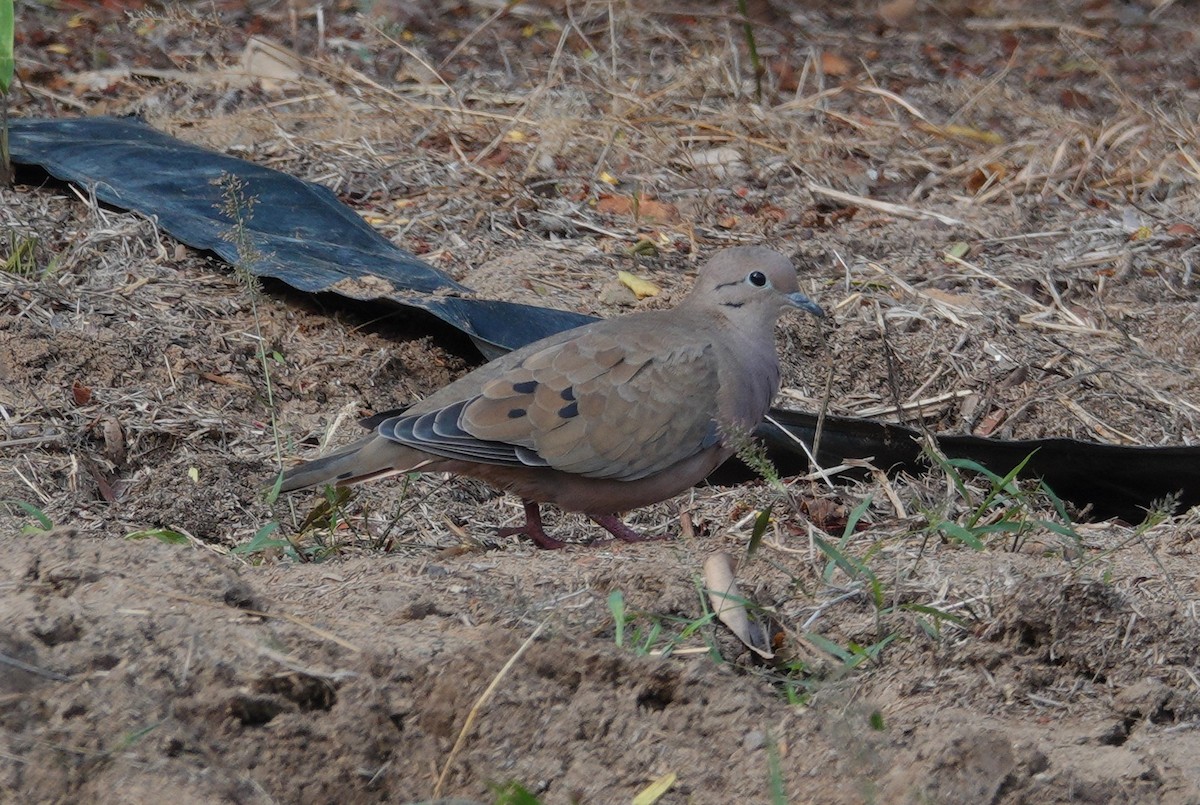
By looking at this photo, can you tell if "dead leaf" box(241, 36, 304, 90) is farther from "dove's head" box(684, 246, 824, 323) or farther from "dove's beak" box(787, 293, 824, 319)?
"dove's beak" box(787, 293, 824, 319)

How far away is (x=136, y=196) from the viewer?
5.31 m

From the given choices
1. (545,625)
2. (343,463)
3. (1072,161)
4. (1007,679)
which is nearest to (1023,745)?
(1007,679)

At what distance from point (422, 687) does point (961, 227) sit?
4.31 meters

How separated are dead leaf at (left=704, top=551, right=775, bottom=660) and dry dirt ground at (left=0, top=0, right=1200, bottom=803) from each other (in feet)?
0.11

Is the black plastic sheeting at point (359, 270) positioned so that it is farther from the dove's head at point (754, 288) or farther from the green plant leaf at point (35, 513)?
the green plant leaf at point (35, 513)

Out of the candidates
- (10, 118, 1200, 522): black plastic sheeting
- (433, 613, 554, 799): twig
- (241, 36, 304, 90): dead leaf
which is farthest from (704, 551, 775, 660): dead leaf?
(241, 36, 304, 90): dead leaf

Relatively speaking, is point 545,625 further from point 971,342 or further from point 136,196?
point 136,196

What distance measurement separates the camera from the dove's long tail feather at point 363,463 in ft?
12.2

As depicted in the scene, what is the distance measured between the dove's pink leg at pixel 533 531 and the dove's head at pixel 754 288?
77 cm

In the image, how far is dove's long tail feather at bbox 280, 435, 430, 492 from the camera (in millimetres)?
3732

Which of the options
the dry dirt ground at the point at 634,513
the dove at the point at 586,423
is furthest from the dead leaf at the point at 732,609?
the dove at the point at 586,423

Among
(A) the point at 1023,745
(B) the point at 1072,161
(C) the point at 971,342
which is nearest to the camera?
(A) the point at 1023,745

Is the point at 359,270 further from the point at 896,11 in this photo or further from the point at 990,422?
the point at 896,11

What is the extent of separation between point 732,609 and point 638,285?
8.74 ft
